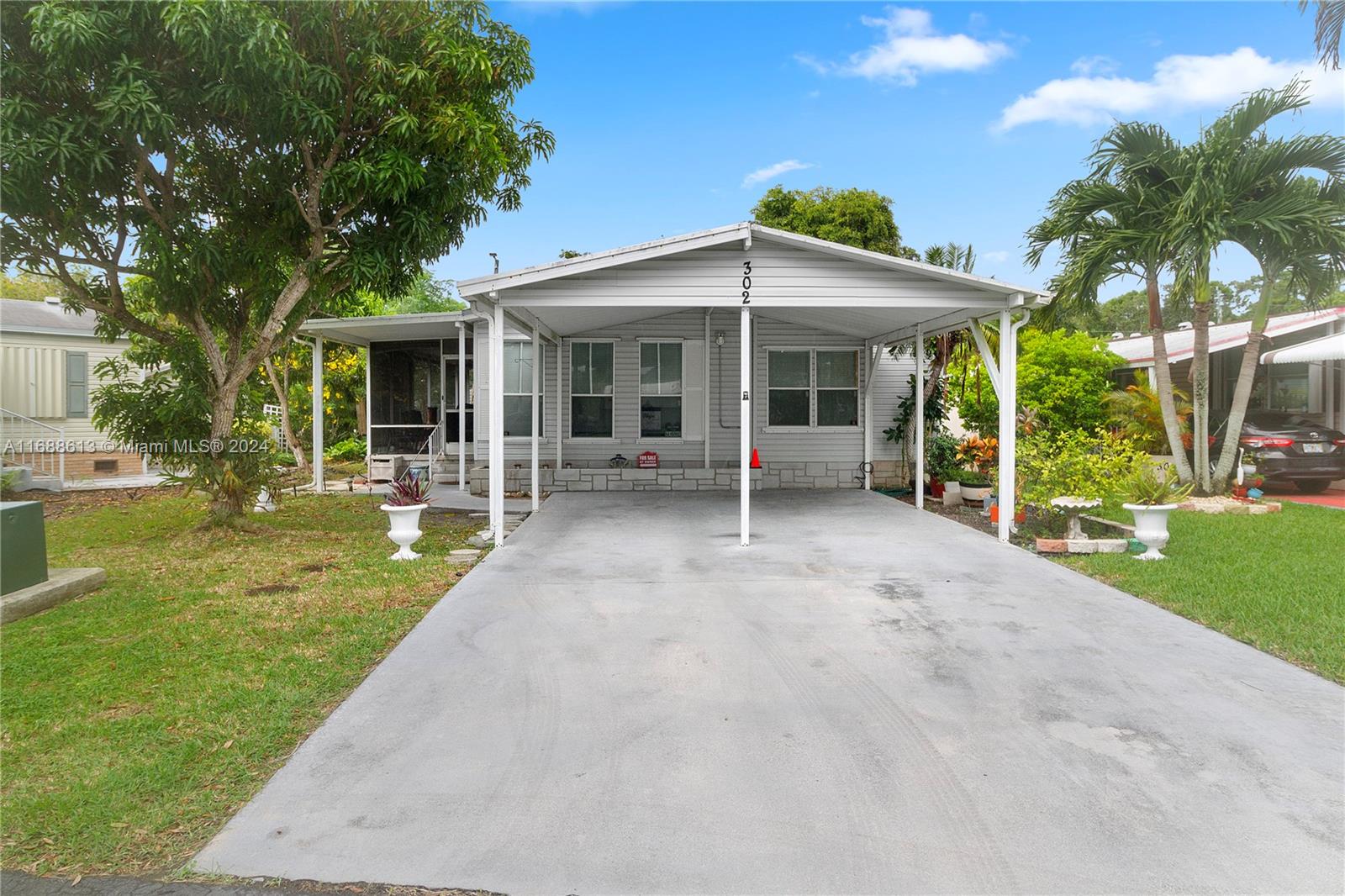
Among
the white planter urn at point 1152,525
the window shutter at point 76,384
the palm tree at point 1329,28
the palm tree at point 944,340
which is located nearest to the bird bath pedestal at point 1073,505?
the white planter urn at point 1152,525

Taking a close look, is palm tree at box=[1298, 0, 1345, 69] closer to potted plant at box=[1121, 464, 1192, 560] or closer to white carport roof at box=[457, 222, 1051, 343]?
white carport roof at box=[457, 222, 1051, 343]

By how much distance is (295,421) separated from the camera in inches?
722

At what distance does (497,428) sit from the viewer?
26.8ft

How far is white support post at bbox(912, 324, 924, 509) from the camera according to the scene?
10.5 metres

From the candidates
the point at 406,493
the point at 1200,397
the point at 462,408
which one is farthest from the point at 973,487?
the point at 462,408

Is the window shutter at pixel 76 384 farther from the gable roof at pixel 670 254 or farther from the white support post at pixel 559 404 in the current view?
the gable roof at pixel 670 254

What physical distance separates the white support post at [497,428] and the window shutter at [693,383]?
15.9ft

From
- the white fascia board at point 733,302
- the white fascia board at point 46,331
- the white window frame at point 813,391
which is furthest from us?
the white fascia board at point 46,331

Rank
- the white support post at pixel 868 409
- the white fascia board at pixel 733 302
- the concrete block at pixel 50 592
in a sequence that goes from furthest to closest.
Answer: the white support post at pixel 868 409 → the white fascia board at pixel 733 302 → the concrete block at pixel 50 592

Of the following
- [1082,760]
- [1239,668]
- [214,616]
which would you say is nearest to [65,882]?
[214,616]

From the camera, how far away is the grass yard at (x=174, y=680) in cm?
277

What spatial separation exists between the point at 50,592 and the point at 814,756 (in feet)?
19.3

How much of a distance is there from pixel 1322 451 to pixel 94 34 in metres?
17.0

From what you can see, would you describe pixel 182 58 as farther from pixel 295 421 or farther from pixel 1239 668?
pixel 295 421
